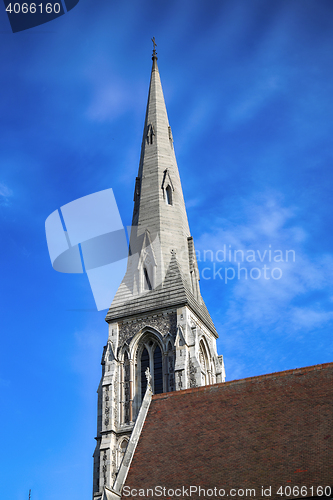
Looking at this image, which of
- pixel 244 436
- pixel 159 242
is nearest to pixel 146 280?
pixel 159 242

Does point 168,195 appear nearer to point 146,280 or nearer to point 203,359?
point 146,280

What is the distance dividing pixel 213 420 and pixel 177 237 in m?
18.3

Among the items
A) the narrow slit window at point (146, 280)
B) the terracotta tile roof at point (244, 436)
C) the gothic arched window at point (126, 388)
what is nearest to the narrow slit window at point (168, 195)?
the narrow slit window at point (146, 280)

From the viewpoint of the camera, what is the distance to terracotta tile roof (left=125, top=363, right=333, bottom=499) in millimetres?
13742

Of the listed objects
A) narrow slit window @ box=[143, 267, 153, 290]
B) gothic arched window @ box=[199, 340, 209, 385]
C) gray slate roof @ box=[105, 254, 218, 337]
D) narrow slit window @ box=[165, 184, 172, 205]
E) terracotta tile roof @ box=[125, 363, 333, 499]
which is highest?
narrow slit window @ box=[165, 184, 172, 205]

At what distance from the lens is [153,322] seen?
2995cm

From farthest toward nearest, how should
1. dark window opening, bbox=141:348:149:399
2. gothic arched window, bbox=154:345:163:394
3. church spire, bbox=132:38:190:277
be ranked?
church spire, bbox=132:38:190:277 < dark window opening, bbox=141:348:149:399 < gothic arched window, bbox=154:345:163:394

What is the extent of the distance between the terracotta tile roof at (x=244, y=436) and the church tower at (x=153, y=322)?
33.1 ft

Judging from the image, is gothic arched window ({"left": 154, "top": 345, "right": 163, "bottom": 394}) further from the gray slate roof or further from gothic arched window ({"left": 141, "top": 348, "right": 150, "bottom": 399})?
the gray slate roof

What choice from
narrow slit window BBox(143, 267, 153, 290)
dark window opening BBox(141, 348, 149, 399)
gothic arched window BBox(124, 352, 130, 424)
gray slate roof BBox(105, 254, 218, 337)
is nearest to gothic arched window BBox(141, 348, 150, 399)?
dark window opening BBox(141, 348, 149, 399)

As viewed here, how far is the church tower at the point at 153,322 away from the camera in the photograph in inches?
1080

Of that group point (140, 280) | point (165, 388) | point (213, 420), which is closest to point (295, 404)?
point (213, 420)

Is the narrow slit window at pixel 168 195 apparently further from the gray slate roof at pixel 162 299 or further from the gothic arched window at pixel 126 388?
the gothic arched window at pixel 126 388

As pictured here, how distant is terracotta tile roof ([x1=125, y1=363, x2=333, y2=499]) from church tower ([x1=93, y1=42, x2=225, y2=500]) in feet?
33.1
